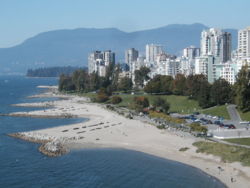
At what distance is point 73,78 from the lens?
301ft

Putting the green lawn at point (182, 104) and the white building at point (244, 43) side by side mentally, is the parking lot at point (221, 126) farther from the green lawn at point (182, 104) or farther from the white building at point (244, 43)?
the white building at point (244, 43)

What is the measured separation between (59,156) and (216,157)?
10226 mm

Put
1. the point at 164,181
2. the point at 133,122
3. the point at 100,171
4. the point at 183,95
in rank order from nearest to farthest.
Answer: the point at 164,181, the point at 100,171, the point at 133,122, the point at 183,95

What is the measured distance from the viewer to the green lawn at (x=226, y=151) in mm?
25344

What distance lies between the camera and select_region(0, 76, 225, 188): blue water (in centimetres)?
2266

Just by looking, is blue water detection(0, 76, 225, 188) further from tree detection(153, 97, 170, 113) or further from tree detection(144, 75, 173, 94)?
tree detection(144, 75, 173, 94)

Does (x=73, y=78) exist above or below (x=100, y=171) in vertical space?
above

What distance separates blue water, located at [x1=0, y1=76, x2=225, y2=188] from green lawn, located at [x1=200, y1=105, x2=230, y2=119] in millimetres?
16642

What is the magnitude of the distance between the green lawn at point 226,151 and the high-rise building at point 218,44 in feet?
226

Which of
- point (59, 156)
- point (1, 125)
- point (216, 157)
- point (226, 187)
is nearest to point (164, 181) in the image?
point (226, 187)

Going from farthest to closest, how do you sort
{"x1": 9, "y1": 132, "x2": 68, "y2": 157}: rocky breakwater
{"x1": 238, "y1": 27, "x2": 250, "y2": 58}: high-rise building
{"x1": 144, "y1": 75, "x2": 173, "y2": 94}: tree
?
1. {"x1": 238, "y1": 27, "x2": 250, "y2": 58}: high-rise building
2. {"x1": 144, "y1": 75, "x2": 173, "y2": 94}: tree
3. {"x1": 9, "y1": 132, "x2": 68, "y2": 157}: rocky breakwater

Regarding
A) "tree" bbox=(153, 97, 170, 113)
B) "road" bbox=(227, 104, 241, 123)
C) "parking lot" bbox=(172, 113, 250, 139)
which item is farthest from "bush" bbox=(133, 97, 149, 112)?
"road" bbox=(227, 104, 241, 123)

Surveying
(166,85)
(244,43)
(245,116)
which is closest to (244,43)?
(244,43)

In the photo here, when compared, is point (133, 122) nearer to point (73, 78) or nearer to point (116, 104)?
point (116, 104)
